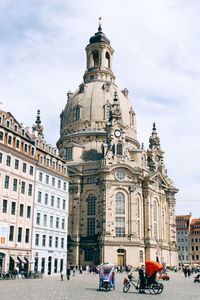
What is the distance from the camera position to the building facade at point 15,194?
4941 centimetres

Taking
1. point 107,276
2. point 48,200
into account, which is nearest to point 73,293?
point 107,276

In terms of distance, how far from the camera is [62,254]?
2537 inches

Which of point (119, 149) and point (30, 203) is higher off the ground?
point (119, 149)

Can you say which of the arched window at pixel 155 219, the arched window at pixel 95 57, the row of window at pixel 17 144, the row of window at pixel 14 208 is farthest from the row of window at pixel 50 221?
the arched window at pixel 95 57

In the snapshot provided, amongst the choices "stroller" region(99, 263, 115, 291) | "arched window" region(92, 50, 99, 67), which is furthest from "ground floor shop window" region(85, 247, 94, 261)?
"arched window" region(92, 50, 99, 67)

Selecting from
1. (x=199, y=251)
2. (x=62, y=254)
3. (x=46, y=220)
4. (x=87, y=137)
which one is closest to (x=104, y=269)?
(x=46, y=220)

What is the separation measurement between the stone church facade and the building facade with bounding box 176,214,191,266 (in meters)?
38.0

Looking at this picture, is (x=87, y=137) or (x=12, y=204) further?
(x=87, y=137)

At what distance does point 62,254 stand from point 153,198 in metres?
40.2

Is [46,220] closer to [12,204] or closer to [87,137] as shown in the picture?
[12,204]

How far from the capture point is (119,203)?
290 ft

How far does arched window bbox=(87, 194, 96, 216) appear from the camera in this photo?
90.4 meters

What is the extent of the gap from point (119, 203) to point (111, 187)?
13.5 feet

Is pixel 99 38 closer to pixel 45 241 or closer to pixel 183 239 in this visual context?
pixel 183 239
